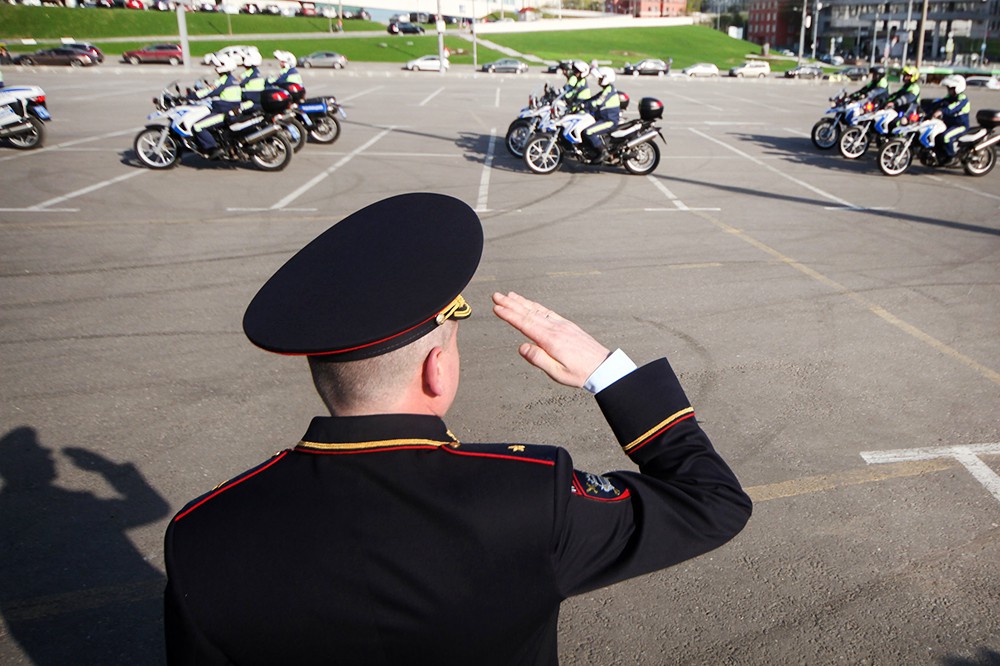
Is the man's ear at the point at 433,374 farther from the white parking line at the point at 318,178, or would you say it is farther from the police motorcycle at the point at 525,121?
the police motorcycle at the point at 525,121

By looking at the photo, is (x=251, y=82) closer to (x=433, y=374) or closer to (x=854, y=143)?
(x=854, y=143)

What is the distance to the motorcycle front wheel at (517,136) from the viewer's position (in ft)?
49.7

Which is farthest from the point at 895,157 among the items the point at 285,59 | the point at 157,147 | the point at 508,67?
the point at 508,67

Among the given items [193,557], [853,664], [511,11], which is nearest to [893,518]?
[853,664]

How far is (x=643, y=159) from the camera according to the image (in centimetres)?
1402

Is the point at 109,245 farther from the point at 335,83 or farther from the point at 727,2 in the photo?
the point at 727,2

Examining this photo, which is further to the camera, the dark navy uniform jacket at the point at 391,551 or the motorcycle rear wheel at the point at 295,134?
the motorcycle rear wheel at the point at 295,134

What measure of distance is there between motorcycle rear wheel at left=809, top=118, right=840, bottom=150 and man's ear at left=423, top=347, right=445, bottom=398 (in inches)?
709

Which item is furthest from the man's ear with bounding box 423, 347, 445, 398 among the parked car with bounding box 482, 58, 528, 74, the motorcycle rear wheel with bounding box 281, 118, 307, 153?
the parked car with bounding box 482, 58, 528, 74

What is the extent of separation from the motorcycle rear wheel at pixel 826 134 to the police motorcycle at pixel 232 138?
1169cm

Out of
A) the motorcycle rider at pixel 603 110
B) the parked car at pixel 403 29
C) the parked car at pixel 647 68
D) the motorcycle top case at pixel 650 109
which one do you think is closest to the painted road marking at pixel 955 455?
the motorcycle top case at pixel 650 109

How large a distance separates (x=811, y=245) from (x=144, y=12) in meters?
80.7

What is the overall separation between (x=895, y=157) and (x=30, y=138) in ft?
54.7

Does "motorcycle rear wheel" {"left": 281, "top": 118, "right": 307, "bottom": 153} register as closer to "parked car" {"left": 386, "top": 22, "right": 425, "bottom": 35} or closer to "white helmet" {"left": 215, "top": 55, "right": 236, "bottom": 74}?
"white helmet" {"left": 215, "top": 55, "right": 236, "bottom": 74}
